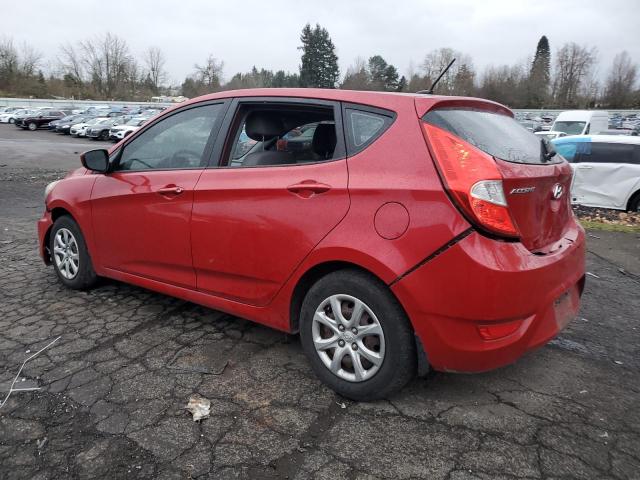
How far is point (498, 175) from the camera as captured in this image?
7.58 ft

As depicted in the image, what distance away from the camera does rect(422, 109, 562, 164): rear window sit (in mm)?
2502

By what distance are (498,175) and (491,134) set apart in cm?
45

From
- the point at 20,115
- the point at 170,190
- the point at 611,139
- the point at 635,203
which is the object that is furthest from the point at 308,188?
the point at 20,115

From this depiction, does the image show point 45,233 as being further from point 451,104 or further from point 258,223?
point 451,104

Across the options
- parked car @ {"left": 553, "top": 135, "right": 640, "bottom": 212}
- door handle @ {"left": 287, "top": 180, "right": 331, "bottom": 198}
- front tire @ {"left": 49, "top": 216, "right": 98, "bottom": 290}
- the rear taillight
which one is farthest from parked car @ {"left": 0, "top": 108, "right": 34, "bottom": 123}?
the rear taillight

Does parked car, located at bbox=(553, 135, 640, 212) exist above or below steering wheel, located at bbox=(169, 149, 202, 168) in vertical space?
below

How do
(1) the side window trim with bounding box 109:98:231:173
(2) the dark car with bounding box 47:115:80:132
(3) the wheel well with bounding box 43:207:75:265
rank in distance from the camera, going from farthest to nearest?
(2) the dark car with bounding box 47:115:80:132, (3) the wheel well with bounding box 43:207:75:265, (1) the side window trim with bounding box 109:98:231:173

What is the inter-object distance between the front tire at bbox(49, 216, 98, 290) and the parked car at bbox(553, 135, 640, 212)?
9.17 m

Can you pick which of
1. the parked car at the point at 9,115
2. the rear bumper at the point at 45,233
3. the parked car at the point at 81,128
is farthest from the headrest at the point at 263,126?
the parked car at the point at 9,115

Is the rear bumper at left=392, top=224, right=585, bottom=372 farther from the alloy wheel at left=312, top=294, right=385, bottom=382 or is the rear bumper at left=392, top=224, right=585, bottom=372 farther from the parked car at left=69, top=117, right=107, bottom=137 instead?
the parked car at left=69, top=117, right=107, bottom=137

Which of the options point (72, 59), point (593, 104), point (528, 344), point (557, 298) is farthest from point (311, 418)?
point (72, 59)

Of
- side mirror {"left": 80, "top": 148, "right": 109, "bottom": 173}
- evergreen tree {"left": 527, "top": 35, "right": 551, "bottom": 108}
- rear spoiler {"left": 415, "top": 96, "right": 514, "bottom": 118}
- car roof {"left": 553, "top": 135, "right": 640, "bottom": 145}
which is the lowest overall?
side mirror {"left": 80, "top": 148, "right": 109, "bottom": 173}

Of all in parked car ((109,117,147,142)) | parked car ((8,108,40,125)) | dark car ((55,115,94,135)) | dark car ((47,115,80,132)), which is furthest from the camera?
parked car ((8,108,40,125))

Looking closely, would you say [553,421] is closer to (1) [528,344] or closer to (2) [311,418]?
(1) [528,344]
